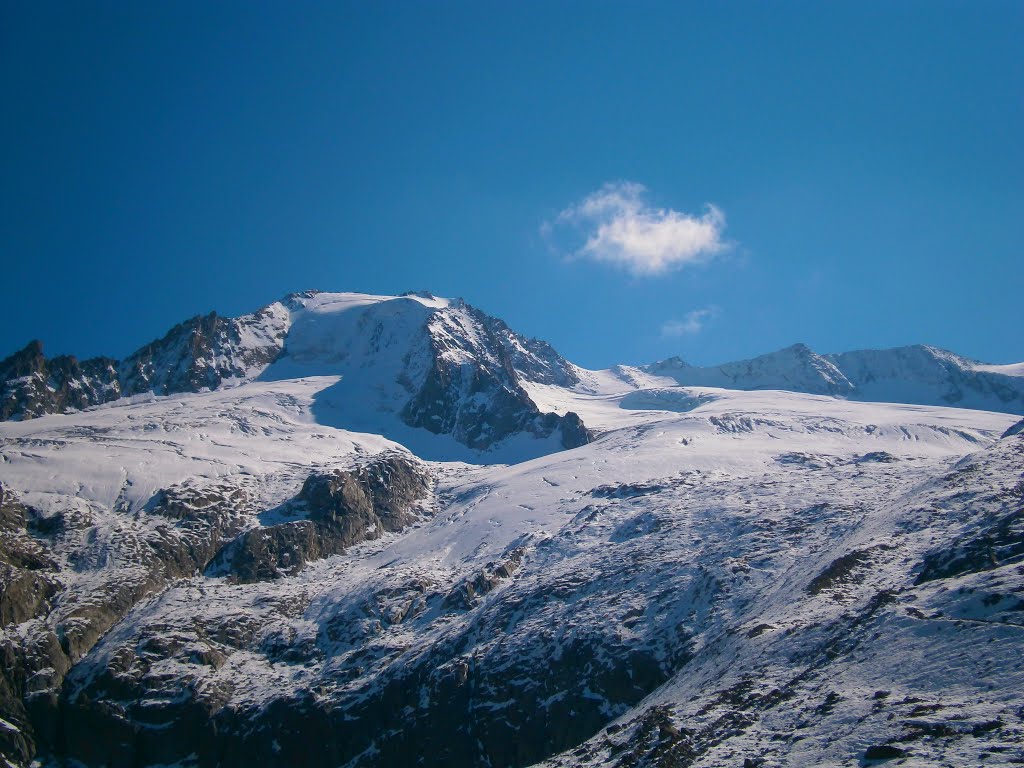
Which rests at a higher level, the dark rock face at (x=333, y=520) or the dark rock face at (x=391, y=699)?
the dark rock face at (x=333, y=520)

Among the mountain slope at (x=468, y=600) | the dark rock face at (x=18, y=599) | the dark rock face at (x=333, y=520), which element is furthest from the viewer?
the dark rock face at (x=333, y=520)

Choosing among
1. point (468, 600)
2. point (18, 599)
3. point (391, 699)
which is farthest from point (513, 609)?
point (18, 599)

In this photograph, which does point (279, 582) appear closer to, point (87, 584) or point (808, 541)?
point (87, 584)

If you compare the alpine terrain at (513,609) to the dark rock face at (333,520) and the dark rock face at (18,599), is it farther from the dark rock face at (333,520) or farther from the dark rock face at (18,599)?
the dark rock face at (333,520)

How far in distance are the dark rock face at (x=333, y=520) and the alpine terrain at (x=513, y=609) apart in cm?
55

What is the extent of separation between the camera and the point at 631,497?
417 feet

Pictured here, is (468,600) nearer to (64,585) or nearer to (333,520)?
(333,520)

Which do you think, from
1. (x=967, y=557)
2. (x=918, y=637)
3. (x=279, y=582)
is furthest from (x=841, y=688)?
(x=279, y=582)

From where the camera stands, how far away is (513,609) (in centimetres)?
9569

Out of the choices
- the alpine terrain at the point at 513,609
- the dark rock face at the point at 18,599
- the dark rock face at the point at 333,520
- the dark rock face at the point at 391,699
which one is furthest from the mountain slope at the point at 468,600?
the dark rock face at the point at 18,599

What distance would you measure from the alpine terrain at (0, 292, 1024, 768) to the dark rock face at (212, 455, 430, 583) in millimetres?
549

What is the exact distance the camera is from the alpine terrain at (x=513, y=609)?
51.6 metres

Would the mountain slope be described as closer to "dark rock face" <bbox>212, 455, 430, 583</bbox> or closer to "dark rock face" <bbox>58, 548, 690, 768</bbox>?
"dark rock face" <bbox>58, 548, 690, 768</bbox>

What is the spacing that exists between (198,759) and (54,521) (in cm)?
4855
